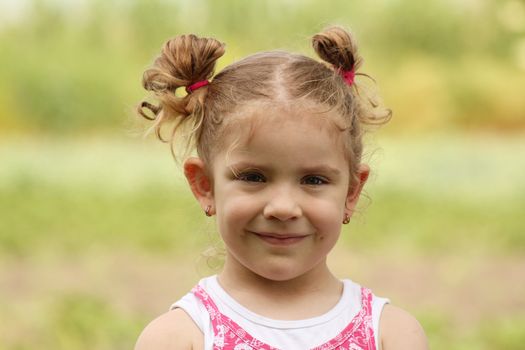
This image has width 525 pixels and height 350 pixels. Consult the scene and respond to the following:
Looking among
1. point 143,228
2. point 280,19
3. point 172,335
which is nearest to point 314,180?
point 172,335

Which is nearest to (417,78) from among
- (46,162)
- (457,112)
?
(457,112)

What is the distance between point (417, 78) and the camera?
25.3 feet

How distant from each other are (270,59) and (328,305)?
58 cm

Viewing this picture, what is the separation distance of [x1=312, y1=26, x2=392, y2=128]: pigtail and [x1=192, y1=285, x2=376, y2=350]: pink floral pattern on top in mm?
474

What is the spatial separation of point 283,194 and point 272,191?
0.03 m

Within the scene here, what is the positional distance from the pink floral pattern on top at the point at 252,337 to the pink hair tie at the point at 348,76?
534 mm

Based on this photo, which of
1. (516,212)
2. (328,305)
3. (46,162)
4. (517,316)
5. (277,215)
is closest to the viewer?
(277,215)

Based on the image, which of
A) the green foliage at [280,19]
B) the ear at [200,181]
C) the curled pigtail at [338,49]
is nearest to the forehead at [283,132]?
the ear at [200,181]

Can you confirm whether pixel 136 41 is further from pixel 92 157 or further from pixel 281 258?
pixel 281 258

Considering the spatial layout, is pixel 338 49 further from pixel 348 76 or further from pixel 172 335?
pixel 172 335

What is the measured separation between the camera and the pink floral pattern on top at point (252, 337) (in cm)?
214

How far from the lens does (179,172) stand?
21.2 ft

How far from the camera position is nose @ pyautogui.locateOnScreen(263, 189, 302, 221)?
6.85 feet

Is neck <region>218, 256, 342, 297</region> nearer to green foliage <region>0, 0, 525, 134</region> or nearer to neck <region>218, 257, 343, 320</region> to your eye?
neck <region>218, 257, 343, 320</region>
